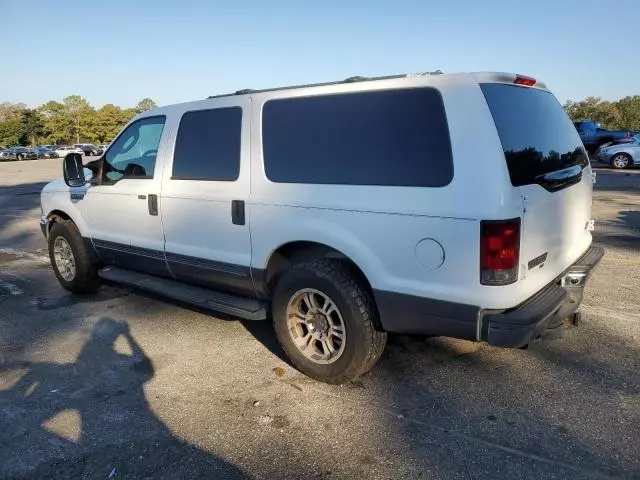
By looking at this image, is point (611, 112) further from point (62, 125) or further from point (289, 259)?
point (62, 125)

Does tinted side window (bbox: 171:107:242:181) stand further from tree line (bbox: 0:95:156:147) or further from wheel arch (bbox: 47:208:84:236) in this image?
tree line (bbox: 0:95:156:147)

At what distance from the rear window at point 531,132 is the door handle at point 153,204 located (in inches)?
113

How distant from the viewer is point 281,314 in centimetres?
368

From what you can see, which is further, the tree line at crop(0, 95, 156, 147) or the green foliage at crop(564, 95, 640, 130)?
the tree line at crop(0, 95, 156, 147)

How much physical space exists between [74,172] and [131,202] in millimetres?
865

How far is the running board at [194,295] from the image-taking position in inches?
154

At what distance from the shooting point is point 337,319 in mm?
3453

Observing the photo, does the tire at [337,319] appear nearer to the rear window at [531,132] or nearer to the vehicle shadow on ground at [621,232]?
the rear window at [531,132]

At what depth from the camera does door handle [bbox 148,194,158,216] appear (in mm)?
4457

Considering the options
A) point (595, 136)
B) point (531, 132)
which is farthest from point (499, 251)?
point (595, 136)

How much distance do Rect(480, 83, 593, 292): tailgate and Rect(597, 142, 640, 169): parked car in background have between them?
63.7 ft

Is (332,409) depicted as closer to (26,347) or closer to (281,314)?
(281,314)

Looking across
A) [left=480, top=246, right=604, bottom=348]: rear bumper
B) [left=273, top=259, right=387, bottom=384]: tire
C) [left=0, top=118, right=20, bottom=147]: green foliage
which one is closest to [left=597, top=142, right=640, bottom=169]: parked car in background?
[left=480, top=246, right=604, bottom=348]: rear bumper

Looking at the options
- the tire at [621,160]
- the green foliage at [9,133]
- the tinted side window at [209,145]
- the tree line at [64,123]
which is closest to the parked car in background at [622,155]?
the tire at [621,160]
